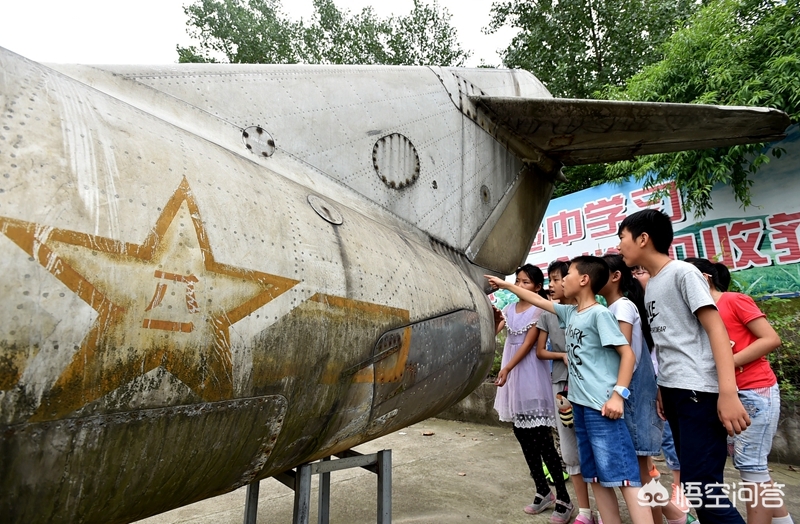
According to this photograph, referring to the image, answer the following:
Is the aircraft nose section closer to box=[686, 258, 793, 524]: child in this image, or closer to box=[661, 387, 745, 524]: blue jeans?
box=[661, 387, 745, 524]: blue jeans

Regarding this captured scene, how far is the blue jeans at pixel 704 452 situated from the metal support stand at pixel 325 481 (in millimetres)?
1202

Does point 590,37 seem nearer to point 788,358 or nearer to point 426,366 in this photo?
point 788,358

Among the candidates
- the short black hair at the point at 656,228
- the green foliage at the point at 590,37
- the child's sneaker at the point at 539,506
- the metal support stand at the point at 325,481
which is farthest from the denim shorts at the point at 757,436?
the green foliage at the point at 590,37

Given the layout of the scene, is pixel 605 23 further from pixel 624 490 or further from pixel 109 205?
pixel 109 205

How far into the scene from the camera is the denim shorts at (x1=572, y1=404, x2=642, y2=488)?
1.91m

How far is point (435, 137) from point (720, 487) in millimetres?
2029

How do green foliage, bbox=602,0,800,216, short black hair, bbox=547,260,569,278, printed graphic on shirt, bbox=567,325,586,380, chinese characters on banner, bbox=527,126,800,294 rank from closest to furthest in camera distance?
printed graphic on shirt, bbox=567,325,586,380
short black hair, bbox=547,260,569,278
green foliage, bbox=602,0,800,216
chinese characters on banner, bbox=527,126,800,294

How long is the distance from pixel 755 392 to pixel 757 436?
20 cm

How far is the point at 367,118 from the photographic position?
227cm

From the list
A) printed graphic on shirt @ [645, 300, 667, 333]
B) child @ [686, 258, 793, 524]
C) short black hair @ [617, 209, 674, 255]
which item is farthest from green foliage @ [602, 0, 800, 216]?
printed graphic on shirt @ [645, 300, 667, 333]

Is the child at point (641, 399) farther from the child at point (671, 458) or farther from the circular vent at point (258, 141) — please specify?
the circular vent at point (258, 141)

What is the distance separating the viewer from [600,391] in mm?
1999

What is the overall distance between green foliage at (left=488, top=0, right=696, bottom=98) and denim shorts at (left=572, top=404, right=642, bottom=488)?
1052cm

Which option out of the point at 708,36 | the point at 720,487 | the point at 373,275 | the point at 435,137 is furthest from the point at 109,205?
the point at 708,36
